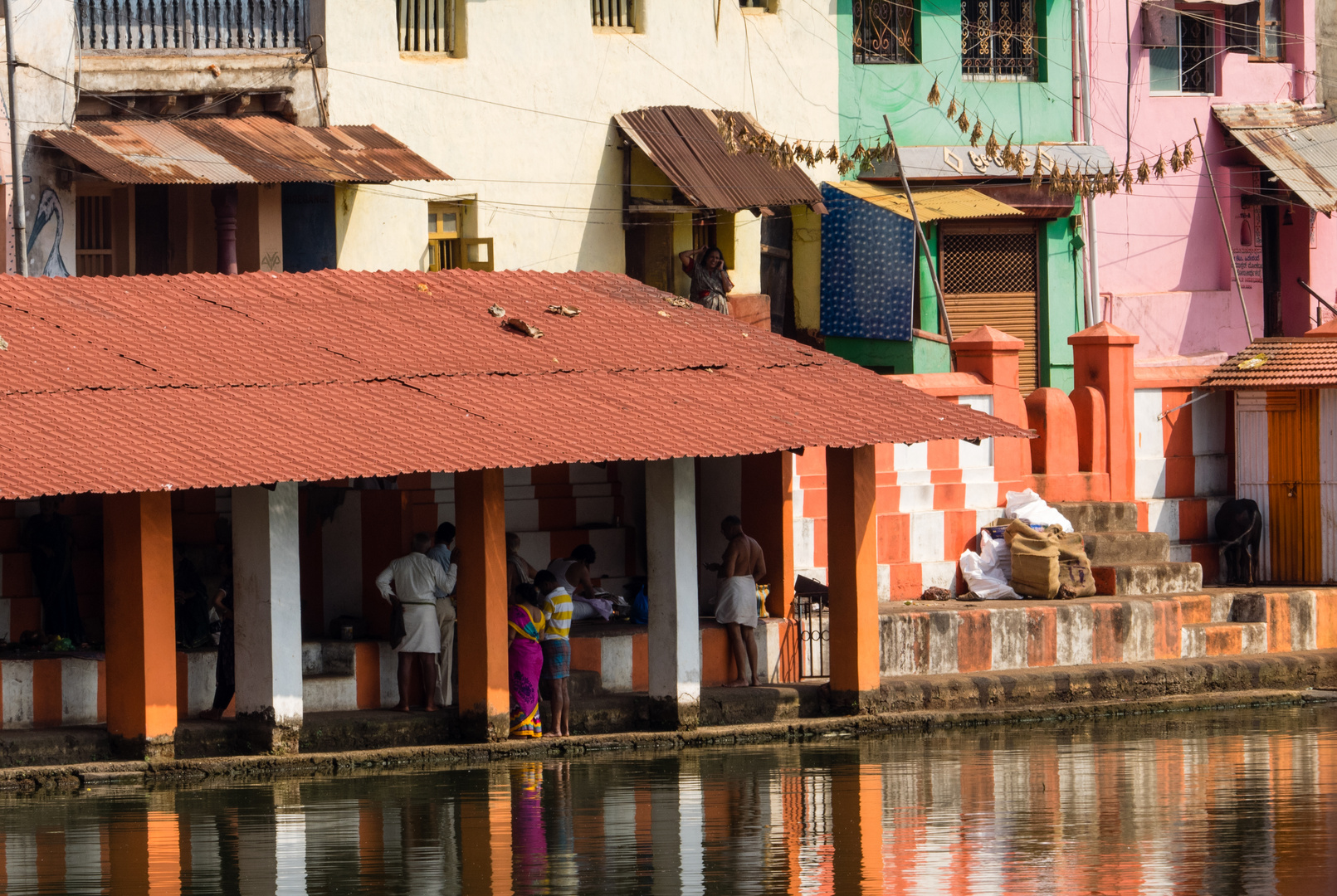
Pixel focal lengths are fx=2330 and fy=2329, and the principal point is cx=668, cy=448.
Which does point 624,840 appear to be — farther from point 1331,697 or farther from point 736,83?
point 736,83

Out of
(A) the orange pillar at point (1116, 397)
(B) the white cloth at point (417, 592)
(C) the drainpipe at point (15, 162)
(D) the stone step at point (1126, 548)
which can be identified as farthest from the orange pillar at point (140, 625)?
(A) the orange pillar at point (1116, 397)

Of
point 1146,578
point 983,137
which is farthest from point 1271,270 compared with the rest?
point 1146,578

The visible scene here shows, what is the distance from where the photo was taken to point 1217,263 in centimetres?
2733

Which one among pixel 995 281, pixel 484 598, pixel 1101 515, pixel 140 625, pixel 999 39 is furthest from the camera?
pixel 999 39

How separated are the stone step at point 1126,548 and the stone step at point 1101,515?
6.7 inches

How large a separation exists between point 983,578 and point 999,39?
816cm

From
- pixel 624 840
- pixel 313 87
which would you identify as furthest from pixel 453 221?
pixel 624 840

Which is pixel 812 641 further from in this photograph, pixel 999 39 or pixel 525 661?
pixel 999 39

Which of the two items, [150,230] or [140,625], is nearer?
[140,625]

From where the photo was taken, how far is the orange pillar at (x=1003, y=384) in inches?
830

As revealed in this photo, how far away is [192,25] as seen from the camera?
2208cm

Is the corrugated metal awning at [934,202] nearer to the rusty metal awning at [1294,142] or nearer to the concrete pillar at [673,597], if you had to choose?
the rusty metal awning at [1294,142]

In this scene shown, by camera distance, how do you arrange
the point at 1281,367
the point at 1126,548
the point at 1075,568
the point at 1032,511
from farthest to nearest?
the point at 1281,367
the point at 1126,548
the point at 1032,511
the point at 1075,568

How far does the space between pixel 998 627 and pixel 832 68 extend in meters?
8.56
